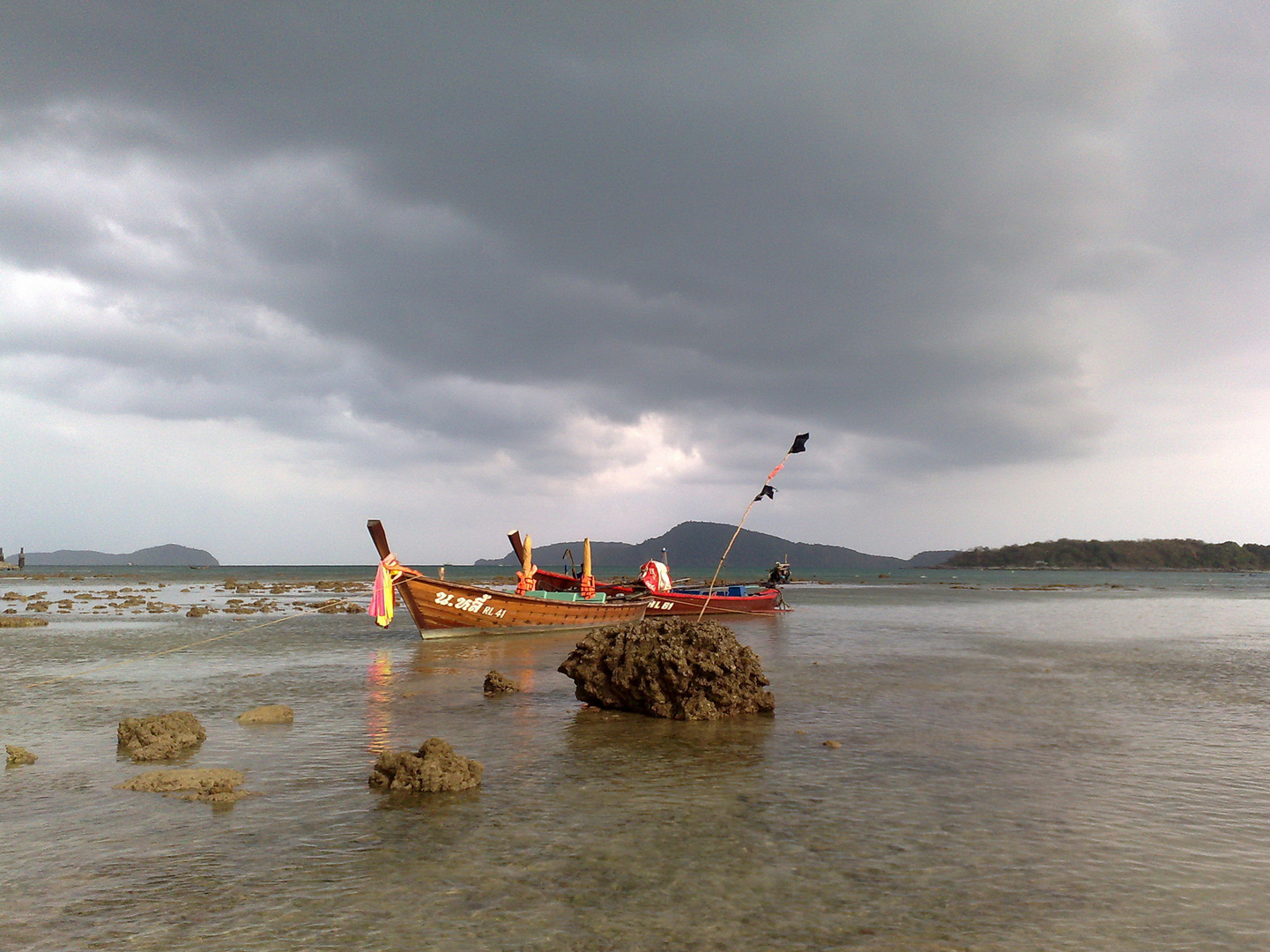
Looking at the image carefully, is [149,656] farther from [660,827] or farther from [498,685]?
[660,827]

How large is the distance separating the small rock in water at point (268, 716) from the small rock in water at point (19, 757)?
2.93 metres

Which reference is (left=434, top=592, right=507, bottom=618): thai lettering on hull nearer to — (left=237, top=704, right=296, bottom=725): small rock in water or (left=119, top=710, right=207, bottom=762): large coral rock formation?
(left=237, top=704, right=296, bottom=725): small rock in water

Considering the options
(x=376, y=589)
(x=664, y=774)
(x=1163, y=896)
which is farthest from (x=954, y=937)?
(x=376, y=589)

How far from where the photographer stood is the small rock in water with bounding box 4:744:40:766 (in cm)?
942

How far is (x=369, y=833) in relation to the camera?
710 cm

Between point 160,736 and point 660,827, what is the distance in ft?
23.9

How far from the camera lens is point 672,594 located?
121ft

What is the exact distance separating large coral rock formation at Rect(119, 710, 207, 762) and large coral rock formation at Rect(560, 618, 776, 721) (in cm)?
611

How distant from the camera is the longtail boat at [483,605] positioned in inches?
990

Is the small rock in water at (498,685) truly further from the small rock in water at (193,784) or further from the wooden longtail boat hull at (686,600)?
the wooden longtail boat hull at (686,600)

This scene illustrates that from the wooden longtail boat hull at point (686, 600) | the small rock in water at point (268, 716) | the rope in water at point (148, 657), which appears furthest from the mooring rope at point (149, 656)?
the wooden longtail boat hull at point (686, 600)

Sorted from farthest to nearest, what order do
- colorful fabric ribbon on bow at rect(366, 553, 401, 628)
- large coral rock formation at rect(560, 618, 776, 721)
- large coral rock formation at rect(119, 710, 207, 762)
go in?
colorful fabric ribbon on bow at rect(366, 553, 401, 628)
large coral rock formation at rect(560, 618, 776, 721)
large coral rock formation at rect(119, 710, 207, 762)

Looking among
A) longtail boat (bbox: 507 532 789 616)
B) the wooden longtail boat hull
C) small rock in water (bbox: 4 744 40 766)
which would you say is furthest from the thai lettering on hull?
small rock in water (bbox: 4 744 40 766)

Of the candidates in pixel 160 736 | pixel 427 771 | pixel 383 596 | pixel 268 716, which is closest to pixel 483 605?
pixel 383 596
